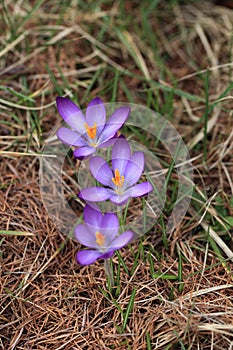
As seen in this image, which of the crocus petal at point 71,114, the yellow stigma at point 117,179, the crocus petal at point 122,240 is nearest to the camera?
the crocus petal at point 122,240

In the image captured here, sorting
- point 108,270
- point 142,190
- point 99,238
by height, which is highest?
point 142,190

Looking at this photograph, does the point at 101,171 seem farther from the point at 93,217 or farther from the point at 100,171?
the point at 93,217

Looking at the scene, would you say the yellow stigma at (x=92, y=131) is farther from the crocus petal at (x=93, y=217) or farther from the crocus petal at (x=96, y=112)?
the crocus petal at (x=93, y=217)

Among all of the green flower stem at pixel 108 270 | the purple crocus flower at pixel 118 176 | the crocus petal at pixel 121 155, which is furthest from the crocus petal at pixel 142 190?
the green flower stem at pixel 108 270

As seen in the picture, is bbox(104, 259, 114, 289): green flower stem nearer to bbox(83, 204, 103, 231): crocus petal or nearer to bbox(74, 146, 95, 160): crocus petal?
bbox(83, 204, 103, 231): crocus petal

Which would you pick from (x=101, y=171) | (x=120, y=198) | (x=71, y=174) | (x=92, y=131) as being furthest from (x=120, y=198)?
(x=71, y=174)

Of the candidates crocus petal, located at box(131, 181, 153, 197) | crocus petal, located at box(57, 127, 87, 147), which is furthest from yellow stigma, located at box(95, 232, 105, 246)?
crocus petal, located at box(57, 127, 87, 147)

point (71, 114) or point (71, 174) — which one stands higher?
point (71, 114)

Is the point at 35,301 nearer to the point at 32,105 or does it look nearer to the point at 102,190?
the point at 102,190
